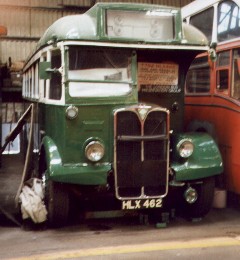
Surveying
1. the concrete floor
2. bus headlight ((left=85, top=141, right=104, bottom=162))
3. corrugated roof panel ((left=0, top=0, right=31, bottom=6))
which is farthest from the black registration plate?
corrugated roof panel ((left=0, top=0, right=31, bottom=6))

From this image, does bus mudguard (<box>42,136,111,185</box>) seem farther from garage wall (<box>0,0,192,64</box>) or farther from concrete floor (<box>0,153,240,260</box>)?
garage wall (<box>0,0,192,64</box>)

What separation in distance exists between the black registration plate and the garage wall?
11139 millimetres

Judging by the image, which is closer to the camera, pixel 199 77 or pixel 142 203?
pixel 142 203

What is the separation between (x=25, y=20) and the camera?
1537 cm

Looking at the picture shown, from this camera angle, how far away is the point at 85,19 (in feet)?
18.1

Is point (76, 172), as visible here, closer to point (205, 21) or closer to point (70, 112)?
point (70, 112)

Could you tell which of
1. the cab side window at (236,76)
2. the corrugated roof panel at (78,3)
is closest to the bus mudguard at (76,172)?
the cab side window at (236,76)

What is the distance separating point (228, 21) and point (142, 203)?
2.94 metres

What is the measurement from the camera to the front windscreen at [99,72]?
5.41 metres

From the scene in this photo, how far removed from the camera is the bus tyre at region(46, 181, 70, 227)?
5383mm

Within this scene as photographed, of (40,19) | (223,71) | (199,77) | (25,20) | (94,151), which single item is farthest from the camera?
(40,19)

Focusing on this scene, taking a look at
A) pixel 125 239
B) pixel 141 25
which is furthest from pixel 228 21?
pixel 125 239

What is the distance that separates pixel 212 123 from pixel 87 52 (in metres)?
2.39

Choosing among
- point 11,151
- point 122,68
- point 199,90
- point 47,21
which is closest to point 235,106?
point 199,90
